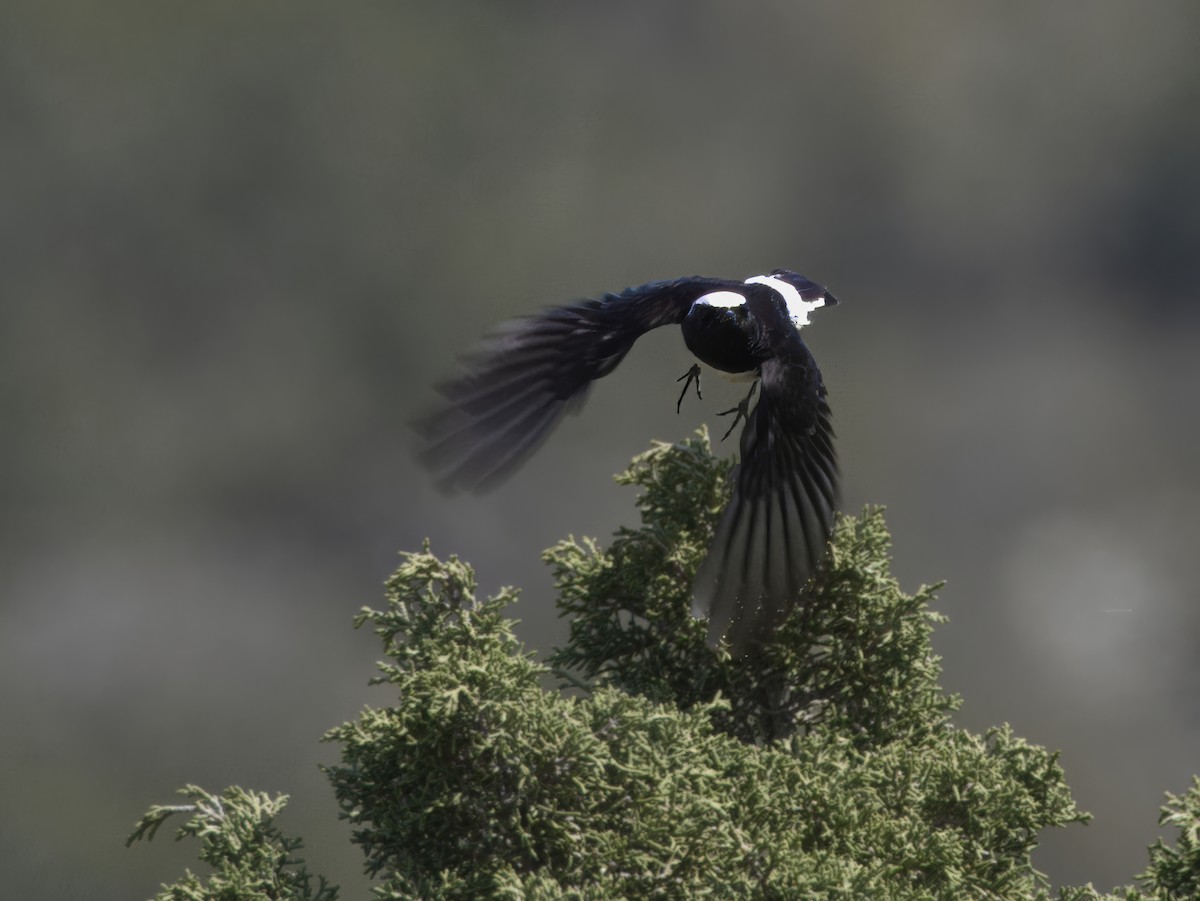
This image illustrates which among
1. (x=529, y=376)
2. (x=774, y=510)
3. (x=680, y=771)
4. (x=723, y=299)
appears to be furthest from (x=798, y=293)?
(x=680, y=771)

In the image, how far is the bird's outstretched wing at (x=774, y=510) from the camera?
3361 mm

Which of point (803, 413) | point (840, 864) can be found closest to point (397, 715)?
point (840, 864)

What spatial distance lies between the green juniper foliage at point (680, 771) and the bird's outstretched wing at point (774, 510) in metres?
0.27

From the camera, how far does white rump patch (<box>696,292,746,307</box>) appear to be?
3957 mm

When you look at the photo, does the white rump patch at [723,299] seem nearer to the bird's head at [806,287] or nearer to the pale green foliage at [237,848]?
the bird's head at [806,287]

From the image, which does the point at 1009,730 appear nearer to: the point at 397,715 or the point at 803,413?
the point at 803,413

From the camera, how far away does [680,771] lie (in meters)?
3.23

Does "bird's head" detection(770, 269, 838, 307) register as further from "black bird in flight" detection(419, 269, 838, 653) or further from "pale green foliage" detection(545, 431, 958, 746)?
Result: "pale green foliage" detection(545, 431, 958, 746)

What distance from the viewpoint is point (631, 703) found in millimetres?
3330

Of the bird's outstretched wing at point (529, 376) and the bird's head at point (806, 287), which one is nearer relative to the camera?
the bird's outstretched wing at point (529, 376)

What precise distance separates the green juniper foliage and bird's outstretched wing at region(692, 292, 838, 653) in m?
0.27

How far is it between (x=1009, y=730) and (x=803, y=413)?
994 mm

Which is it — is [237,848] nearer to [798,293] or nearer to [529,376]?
[529,376]

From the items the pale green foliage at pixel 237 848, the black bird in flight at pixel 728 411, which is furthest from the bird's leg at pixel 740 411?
the pale green foliage at pixel 237 848
